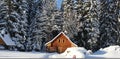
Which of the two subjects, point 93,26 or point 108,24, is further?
point 108,24

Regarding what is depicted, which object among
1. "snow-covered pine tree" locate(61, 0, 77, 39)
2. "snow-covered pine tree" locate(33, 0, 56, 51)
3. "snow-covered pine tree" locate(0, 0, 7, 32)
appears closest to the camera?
"snow-covered pine tree" locate(0, 0, 7, 32)

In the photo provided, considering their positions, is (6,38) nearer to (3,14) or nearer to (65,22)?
(3,14)

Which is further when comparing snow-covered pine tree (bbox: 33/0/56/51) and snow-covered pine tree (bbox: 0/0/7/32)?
snow-covered pine tree (bbox: 33/0/56/51)

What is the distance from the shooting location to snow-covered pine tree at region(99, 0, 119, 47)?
72.5m

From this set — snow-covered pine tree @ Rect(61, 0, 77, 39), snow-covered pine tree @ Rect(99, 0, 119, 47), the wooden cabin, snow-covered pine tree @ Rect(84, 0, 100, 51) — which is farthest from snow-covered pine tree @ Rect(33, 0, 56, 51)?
snow-covered pine tree @ Rect(99, 0, 119, 47)

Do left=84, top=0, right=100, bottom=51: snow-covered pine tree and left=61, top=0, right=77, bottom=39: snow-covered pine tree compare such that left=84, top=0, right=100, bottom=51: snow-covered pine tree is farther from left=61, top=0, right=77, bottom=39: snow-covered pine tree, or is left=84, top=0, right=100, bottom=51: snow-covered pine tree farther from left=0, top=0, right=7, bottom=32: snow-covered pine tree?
left=0, top=0, right=7, bottom=32: snow-covered pine tree

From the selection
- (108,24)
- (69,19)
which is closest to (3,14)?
(69,19)

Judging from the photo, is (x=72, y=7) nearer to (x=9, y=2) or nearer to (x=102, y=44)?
(x=102, y=44)

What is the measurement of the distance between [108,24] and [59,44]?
11.8 metres

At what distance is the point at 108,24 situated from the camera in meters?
73.9

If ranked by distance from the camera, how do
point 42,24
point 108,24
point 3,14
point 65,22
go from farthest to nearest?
point 65,22 → point 42,24 → point 108,24 → point 3,14

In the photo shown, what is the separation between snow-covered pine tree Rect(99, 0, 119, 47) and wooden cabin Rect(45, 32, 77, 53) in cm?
749

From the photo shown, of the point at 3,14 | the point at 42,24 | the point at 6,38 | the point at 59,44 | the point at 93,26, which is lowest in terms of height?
the point at 59,44

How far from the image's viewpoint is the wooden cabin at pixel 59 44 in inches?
2758
